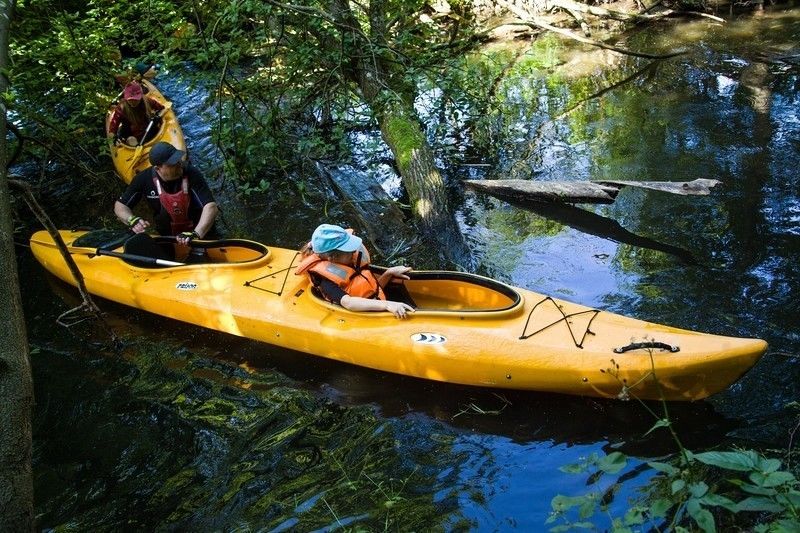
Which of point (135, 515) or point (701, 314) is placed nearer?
point (135, 515)

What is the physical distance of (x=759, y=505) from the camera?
6.46 ft

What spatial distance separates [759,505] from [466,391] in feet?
7.58

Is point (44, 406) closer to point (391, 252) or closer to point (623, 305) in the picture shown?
point (391, 252)

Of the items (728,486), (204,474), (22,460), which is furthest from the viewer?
(204,474)

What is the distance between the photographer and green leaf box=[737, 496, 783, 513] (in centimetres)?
194

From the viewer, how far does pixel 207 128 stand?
9.09 meters

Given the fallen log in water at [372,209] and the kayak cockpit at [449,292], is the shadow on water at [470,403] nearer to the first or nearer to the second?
the kayak cockpit at [449,292]

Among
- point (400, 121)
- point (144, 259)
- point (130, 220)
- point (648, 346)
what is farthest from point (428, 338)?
point (400, 121)

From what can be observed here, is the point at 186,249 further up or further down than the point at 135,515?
further up

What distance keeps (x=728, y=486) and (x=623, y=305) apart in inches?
74.3

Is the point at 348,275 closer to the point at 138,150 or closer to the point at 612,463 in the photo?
the point at 612,463

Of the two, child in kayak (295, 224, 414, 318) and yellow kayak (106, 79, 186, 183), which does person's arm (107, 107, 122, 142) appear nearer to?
yellow kayak (106, 79, 186, 183)

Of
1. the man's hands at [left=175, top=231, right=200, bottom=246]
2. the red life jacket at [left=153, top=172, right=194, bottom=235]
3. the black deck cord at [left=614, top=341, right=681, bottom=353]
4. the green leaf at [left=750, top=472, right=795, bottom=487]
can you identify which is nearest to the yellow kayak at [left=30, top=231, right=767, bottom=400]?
the black deck cord at [left=614, top=341, right=681, bottom=353]

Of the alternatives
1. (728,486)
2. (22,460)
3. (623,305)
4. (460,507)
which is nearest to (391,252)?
(623,305)
